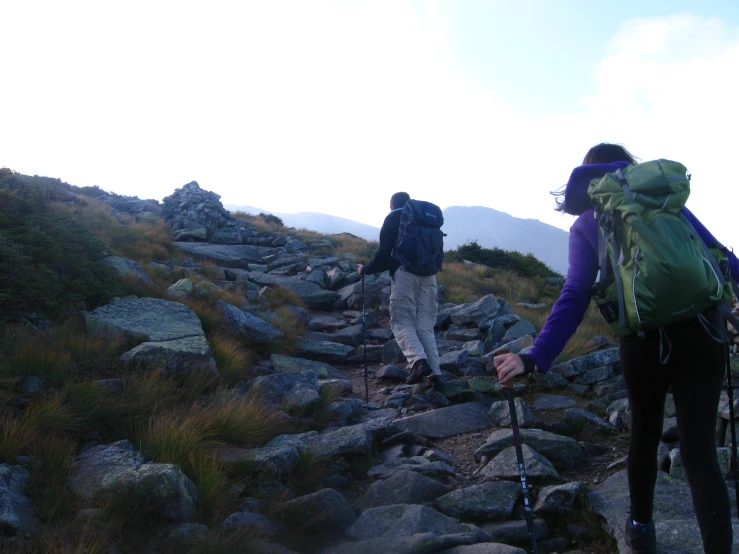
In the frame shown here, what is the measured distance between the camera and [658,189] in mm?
2424

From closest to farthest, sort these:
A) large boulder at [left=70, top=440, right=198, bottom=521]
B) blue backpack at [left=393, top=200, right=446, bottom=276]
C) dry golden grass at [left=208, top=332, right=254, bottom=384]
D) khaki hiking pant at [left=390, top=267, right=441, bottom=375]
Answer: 1. large boulder at [left=70, top=440, right=198, bottom=521]
2. dry golden grass at [left=208, top=332, right=254, bottom=384]
3. blue backpack at [left=393, top=200, right=446, bottom=276]
4. khaki hiking pant at [left=390, top=267, right=441, bottom=375]

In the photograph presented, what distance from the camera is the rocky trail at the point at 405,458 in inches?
126

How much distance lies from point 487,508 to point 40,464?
2.70 meters

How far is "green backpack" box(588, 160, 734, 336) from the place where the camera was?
7.57 ft

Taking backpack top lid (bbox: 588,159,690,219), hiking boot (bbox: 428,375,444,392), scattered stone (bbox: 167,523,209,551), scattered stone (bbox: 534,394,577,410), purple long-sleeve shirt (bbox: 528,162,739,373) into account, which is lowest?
scattered stone (bbox: 167,523,209,551)

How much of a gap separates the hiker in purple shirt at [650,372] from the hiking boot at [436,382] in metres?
3.69

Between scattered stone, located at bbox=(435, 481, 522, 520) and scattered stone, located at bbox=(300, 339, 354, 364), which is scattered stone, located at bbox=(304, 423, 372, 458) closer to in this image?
scattered stone, located at bbox=(435, 481, 522, 520)

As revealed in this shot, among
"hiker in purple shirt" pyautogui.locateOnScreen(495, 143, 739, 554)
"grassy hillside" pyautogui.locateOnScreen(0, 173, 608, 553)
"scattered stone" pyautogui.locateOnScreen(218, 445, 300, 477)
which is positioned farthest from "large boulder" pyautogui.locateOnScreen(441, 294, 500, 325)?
"hiker in purple shirt" pyautogui.locateOnScreen(495, 143, 739, 554)

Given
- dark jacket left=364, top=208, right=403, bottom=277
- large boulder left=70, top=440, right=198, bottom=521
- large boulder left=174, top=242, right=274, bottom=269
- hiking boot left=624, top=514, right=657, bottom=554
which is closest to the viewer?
hiking boot left=624, top=514, right=657, bottom=554

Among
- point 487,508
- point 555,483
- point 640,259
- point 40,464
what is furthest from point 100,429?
point 640,259

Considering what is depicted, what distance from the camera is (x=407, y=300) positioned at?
7.16 m

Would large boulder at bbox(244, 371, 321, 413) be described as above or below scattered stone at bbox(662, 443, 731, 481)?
below

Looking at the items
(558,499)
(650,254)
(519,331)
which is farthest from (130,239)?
(650,254)

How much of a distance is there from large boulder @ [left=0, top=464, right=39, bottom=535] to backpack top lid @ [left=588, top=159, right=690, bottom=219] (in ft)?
10.0
